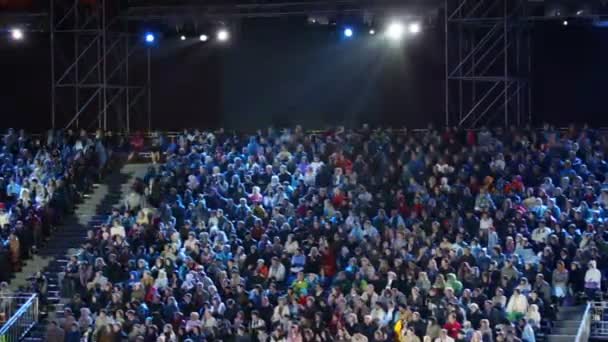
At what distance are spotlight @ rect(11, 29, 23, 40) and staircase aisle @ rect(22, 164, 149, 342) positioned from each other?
494cm

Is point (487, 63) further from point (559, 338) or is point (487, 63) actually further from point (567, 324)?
point (559, 338)

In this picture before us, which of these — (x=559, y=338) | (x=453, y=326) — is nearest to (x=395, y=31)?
(x=559, y=338)

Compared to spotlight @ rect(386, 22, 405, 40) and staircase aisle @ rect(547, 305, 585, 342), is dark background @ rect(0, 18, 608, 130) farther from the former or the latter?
staircase aisle @ rect(547, 305, 585, 342)

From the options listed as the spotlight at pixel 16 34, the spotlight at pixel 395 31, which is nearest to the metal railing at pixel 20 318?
the spotlight at pixel 16 34

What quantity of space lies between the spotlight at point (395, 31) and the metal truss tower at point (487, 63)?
2.44 m

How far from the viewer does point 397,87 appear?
3838cm

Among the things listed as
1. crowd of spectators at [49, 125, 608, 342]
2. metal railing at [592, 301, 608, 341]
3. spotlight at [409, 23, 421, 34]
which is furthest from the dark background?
metal railing at [592, 301, 608, 341]

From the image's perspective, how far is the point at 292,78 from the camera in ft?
129

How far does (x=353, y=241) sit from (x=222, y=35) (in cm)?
1155

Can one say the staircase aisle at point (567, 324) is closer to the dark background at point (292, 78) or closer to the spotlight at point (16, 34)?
the dark background at point (292, 78)

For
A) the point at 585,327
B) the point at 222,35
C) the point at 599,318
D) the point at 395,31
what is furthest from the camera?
the point at 222,35

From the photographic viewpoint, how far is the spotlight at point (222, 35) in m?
37.9

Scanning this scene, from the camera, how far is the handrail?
82.4 ft

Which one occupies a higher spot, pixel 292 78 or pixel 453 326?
pixel 292 78
